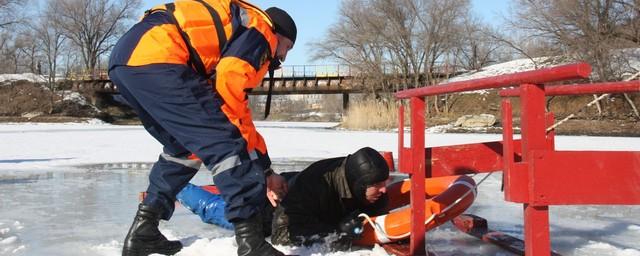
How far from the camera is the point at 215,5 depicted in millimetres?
2252

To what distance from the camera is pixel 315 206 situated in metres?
2.99

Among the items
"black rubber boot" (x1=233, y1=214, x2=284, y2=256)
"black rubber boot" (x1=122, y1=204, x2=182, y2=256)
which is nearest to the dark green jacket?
"black rubber boot" (x1=122, y1=204, x2=182, y2=256)

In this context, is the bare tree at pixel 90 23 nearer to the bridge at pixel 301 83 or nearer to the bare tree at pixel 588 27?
the bridge at pixel 301 83

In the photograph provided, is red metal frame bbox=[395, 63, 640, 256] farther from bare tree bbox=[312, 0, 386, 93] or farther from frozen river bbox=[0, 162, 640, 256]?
bare tree bbox=[312, 0, 386, 93]

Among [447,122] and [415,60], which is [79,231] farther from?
[415,60]

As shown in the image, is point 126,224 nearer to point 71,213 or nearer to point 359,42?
point 71,213

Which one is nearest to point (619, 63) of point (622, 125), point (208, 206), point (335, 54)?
point (622, 125)

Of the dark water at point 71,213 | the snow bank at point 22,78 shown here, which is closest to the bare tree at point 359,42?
the snow bank at point 22,78

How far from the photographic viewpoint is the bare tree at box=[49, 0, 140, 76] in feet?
146

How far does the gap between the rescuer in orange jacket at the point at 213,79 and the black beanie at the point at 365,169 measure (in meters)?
0.63

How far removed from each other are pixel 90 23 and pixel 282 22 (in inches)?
1874

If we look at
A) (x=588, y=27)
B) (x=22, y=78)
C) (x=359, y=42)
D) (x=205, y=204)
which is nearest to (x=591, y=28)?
(x=588, y=27)

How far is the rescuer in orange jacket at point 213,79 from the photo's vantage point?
2.13 meters

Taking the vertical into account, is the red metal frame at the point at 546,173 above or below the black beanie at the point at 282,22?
below
